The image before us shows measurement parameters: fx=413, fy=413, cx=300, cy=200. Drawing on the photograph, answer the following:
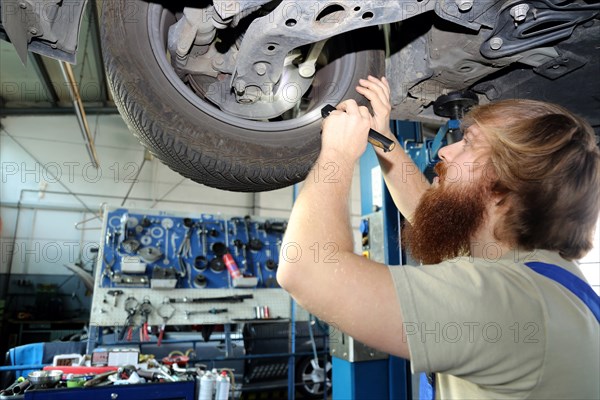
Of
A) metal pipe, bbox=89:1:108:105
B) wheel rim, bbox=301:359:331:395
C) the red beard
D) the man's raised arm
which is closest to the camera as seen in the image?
the red beard

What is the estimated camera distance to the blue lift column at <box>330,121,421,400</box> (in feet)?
6.56

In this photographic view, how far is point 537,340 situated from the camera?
622 millimetres

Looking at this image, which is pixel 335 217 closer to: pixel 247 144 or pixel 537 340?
pixel 537 340

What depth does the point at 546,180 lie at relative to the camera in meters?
0.78

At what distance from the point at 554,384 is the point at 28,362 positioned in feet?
12.2

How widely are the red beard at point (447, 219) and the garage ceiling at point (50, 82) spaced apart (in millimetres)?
6129

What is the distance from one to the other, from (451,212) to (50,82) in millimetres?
8177

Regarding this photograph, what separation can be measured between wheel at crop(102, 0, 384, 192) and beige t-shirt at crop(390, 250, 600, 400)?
59cm

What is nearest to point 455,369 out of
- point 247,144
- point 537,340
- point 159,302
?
point 537,340

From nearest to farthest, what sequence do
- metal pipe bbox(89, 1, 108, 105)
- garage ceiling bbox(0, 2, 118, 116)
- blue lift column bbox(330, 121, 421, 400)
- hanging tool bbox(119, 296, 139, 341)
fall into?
blue lift column bbox(330, 121, 421, 400) → hanging tool bbox(119, 296, 139, 341) → metal pipe bbox(89, 1, 108, 105) → garage ceiling bbox(0, 2, 118, 116)

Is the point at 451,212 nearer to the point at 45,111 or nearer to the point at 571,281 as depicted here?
the point at 571,281

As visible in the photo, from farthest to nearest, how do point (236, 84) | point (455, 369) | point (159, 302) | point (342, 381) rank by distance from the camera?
point (159, 302) → point (342, 381) → point (236, 84) → point (455, 369)

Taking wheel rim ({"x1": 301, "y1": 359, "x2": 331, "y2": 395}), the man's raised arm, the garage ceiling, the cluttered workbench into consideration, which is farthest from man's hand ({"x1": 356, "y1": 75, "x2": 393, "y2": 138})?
the garage ceiling

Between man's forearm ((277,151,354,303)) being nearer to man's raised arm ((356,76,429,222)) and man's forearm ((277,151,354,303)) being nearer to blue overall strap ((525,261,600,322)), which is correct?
blue overall strap ((525,261,600,322))
